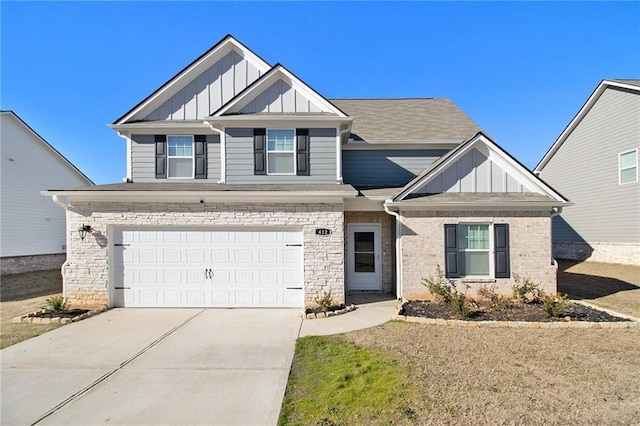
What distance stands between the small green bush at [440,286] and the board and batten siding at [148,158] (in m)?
7.76

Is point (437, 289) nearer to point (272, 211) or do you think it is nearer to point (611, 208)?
point (272, 211)

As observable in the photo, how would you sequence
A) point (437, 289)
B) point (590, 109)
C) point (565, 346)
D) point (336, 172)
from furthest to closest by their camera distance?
point (590, 109), point (336, 172), point (437, 289), point (565, 346)

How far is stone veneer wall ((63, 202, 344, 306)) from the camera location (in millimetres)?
9297

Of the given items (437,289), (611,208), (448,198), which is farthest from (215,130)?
(611,208)

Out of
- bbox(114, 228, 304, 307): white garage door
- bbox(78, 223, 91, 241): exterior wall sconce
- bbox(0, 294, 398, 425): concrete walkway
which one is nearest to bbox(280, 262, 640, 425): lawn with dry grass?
bbox(0, 294, 398, 425): concrete walkway

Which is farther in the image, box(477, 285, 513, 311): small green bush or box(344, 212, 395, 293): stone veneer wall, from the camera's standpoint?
box(344, 212, 395, 293): stone veneer wall

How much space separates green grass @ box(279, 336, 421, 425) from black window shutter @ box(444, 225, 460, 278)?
4759mm

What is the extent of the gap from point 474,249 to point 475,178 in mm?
2209

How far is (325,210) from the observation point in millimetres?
9391

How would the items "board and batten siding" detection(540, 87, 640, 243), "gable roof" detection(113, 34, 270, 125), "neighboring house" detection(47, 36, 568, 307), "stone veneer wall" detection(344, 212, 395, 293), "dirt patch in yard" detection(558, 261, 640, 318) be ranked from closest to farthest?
"neighboring house" detection(47, 36, 568, 307) < "dirt patch in yard" detection(558, 261, 640, 318) < "stone veneer wall" detection(344, 212, 395, 293) < "gable roof" detection(113, 34, 270, 125) < "board and batten siding" detection(540, 87, 640, 243)

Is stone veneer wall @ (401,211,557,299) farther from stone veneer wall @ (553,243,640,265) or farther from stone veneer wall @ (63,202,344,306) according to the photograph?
stone veneer wall @ (553,243,640,265)

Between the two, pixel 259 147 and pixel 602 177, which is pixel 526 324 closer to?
pixel 259 147

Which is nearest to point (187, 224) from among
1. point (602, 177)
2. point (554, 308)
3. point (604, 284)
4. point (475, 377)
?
point (475, 377)

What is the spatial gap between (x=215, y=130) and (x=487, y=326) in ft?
A: 32.4
